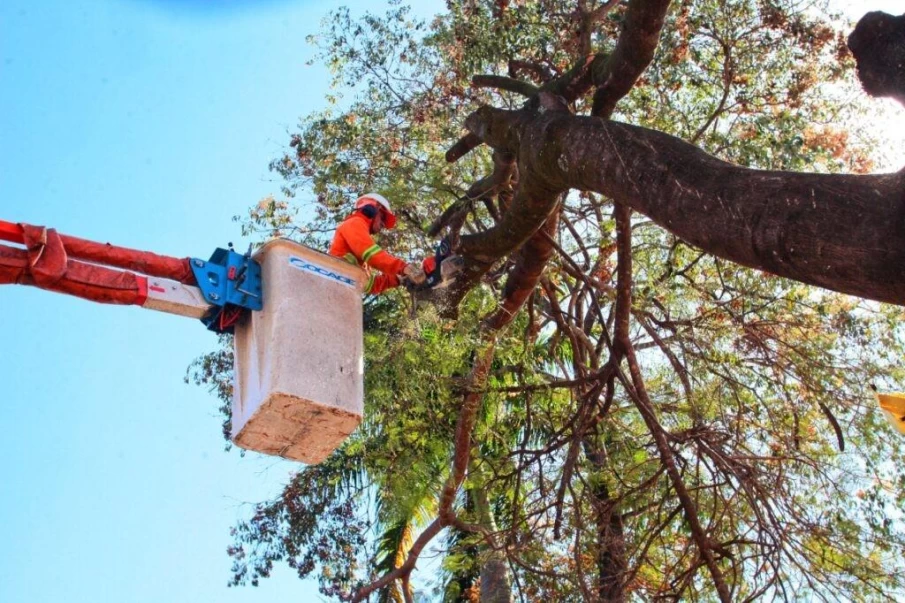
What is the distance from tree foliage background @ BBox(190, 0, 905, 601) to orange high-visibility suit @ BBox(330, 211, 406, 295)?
53 cm

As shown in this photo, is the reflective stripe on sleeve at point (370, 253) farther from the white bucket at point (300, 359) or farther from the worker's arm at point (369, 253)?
the white bucket at point (300, 359)

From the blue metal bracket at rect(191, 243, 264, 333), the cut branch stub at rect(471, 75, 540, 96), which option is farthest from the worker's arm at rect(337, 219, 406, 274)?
the cut branch stub at rect(471, 75, 540, 96)

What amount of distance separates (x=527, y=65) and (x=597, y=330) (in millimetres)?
3133

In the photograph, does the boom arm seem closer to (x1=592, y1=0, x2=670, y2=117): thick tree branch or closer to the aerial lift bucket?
the aerial lift bucket

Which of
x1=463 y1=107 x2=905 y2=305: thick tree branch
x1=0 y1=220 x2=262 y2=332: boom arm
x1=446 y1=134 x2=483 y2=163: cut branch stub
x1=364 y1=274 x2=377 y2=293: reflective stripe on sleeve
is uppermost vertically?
x1=446 y1=134 x2=483 y2=163: cut branch stub

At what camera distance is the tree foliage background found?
7355mm

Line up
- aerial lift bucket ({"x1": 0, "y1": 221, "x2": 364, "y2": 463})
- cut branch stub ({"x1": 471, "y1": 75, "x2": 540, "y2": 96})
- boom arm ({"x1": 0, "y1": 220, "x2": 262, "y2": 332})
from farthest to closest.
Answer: cut branch stub ({"x1": 471, "y1": 75, "x2": 540, "y2": 96}) → aerial lift bucket ({"x1": 0, "y1": 221, "x2": 364, "y2": 463}) → boom arm ({"x1": 0, "y1": 220, "x2": 262, "y2": 332})

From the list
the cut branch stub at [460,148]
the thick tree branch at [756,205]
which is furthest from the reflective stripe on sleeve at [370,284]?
the cut branch stub at [460,148]

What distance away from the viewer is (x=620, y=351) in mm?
7434

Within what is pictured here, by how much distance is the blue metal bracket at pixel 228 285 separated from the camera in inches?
233

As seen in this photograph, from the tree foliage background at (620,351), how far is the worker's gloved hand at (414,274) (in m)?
0.45

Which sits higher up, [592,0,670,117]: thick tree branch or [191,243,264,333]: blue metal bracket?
[592,0,670,117]: thick tree branch

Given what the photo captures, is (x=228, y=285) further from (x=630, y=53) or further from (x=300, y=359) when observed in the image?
(x=630, y=53)

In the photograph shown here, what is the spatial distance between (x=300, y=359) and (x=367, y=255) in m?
1.20
